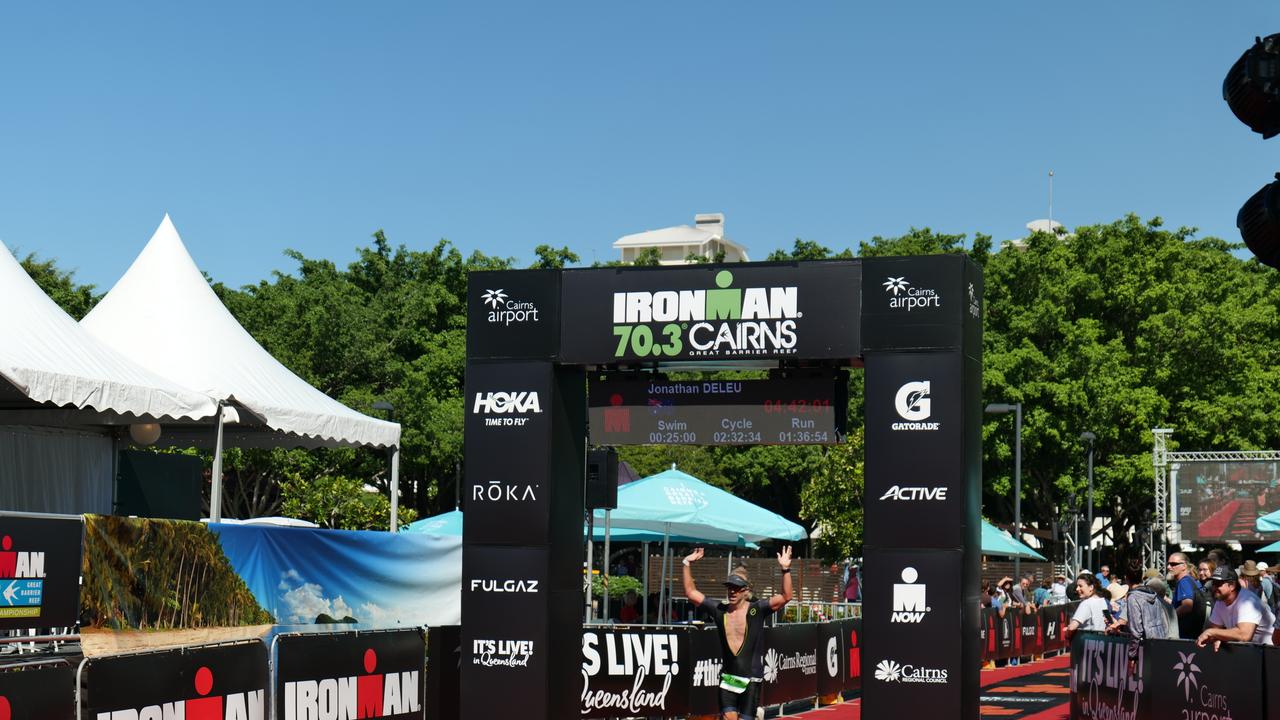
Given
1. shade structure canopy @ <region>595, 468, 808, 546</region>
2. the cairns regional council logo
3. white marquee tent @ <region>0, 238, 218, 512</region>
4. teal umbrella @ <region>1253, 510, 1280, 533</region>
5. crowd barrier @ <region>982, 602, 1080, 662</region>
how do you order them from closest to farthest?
the cairns regional council logo
white marquee tent @ <region>0, 238, 218, 512</region>
shade structure canopy @ <region>595, 468, 808, 546</region>
teal umbrella @ <region>1253, 510, 1280, 533</region>
crowd barrier @ <region>982, 602, 1080, 662</region>

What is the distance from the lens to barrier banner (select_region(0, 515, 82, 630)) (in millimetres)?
12648

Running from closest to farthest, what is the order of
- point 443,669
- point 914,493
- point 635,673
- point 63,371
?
point 914,493
point 443,669
point 63,371
point 635,673

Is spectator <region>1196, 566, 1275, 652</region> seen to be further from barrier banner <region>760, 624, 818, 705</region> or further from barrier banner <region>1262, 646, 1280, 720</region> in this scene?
barrier banner <region>760, 624, 818, 705</region>

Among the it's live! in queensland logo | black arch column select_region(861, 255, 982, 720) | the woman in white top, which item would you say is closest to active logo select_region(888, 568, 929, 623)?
black arch column select_region(861, 255, 982, 720)

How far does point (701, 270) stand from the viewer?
14.6 m

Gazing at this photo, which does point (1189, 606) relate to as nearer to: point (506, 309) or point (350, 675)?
point (506, 309)

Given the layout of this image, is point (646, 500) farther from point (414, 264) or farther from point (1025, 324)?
point (414, 264)

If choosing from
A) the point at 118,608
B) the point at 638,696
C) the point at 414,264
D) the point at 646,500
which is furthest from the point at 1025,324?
the point at 118,608

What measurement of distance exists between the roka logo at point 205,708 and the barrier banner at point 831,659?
30.0 ft

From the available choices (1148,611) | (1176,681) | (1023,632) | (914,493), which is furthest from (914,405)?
(1023,632)

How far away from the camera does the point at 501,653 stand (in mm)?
14891

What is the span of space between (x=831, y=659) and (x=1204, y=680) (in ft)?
21.4

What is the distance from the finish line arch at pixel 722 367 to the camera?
13.4 meters

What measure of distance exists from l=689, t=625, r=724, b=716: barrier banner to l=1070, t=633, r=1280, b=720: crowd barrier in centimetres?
392
